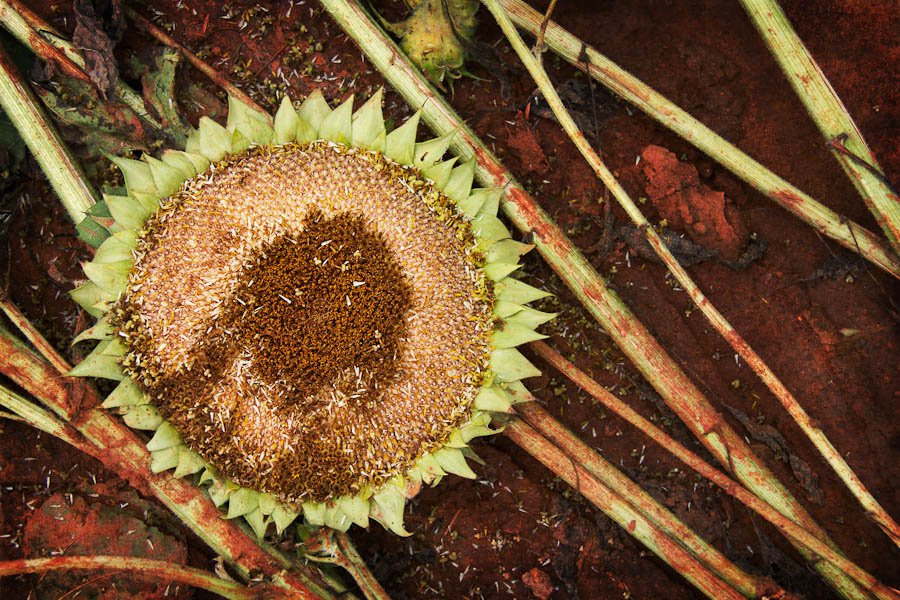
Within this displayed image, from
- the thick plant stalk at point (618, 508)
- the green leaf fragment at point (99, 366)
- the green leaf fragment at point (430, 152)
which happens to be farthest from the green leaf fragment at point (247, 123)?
the thick plant stalk at point (618, 508)

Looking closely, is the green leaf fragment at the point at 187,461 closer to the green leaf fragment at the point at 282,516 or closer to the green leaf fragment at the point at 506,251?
the green leaf fragment at the point at 282,516

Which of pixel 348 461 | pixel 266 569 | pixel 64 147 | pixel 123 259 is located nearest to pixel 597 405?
pixel 348 461

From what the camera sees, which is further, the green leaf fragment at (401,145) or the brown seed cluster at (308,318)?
the green leaf fragment at (401,145)

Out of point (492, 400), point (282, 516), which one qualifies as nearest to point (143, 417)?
point (282, 516)

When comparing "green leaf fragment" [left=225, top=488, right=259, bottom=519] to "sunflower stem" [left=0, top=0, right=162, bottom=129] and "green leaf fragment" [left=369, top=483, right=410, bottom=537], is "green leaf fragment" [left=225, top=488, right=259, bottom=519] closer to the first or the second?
"green leaf fragment" [left=369, top=483, right=410, bottom=537]

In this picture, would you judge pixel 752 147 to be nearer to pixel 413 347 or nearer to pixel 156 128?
pixel 413 347
